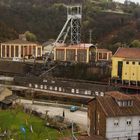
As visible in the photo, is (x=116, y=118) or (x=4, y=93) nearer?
(x=116, y=118)

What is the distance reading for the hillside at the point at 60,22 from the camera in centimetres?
6999

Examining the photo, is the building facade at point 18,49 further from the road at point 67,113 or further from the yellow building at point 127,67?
the road at point 67,113

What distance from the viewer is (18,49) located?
5453 centimetres

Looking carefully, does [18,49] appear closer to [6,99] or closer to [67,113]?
[6,99]

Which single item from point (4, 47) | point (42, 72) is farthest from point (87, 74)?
point (4, 47)

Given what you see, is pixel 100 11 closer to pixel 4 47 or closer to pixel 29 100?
pixel 4 47

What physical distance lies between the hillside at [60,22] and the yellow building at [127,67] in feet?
74.0

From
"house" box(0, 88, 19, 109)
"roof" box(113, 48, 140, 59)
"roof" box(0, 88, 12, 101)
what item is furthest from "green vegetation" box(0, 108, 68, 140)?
"roof" box(113, 48, 140, 59)

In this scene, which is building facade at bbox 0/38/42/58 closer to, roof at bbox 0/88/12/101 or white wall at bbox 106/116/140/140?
roof at bbox 0/88/12/101

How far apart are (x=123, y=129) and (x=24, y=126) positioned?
584cm

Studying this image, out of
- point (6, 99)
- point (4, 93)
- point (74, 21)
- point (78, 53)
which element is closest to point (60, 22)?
point (74, 21)

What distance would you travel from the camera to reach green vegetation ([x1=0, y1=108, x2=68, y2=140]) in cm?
2377

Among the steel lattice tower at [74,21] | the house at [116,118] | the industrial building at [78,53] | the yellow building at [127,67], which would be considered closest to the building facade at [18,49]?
the steel lattice tower at [74,21]

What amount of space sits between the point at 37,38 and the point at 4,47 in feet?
68.0
